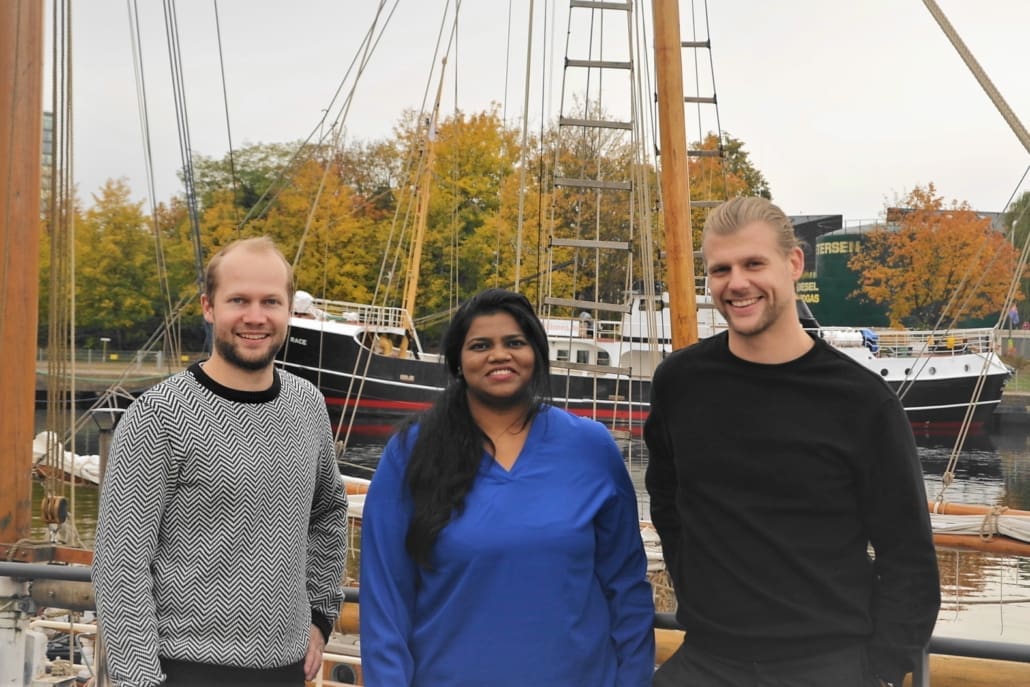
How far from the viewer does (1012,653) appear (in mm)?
2547

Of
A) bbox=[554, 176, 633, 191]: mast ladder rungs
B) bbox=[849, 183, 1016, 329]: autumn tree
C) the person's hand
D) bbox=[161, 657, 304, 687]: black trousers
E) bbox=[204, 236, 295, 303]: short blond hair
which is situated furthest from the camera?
bbox=[849, 183, 1016, 329]: autumn tree

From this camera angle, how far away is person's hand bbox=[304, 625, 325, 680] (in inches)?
114

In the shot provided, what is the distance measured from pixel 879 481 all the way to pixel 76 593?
9.10ft

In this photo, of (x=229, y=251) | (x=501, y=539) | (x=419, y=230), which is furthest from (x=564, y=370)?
(x=501, y=539)

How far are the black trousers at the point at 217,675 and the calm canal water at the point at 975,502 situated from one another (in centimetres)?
397

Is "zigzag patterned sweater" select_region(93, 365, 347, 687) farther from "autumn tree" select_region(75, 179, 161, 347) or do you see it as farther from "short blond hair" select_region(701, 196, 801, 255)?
"autumn tree" select_region(75, 179, 161, 347)

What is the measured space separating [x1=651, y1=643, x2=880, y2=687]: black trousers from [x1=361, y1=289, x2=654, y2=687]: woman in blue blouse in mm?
171

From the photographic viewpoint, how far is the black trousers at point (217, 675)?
104 inches

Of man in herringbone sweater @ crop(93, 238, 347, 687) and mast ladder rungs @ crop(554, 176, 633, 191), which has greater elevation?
mast ladder rungs @ crop(554, 176, 633, 191)

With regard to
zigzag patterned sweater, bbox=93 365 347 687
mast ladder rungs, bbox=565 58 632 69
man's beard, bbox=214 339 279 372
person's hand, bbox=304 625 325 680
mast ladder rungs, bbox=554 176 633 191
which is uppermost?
mast ladder rungs, bbox=565 58 632 69

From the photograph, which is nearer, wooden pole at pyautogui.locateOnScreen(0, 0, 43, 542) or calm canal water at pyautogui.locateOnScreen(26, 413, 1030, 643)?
wooden pole at pyautogui.locateOnScreen(0, 0, 43, 542)

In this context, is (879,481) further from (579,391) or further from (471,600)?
(579,391)

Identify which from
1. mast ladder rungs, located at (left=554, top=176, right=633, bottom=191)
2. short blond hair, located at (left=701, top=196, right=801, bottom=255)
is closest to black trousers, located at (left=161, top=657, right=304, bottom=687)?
short blond hair, located at (left=701, top=196, right=801, bottom=255)

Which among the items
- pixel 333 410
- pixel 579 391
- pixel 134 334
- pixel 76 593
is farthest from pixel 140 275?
pixel 76 593
